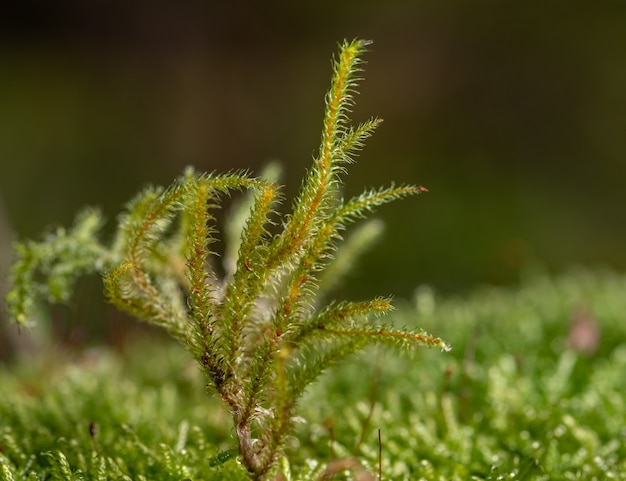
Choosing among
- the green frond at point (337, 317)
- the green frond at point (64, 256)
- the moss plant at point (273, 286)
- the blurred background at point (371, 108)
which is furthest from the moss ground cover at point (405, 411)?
the blurred background at point (371, 108)

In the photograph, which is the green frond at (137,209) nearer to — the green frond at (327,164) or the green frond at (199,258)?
the green frond at (199,258)

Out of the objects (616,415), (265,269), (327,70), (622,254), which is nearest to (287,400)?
(265,269)

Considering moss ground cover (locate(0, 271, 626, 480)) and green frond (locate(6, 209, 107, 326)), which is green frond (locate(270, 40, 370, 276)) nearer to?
moss ground cover (locate(0, 271, 626, 480))

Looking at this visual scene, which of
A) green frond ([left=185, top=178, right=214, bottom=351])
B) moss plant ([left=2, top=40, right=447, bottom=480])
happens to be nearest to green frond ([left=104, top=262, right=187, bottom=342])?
moss plant ([left=2, top=40, right=447, bottom=480])

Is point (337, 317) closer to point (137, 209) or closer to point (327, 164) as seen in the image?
point (327, 164)

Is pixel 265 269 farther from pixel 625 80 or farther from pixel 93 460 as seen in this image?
pixel 625 80

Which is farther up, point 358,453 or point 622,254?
point 622,254
